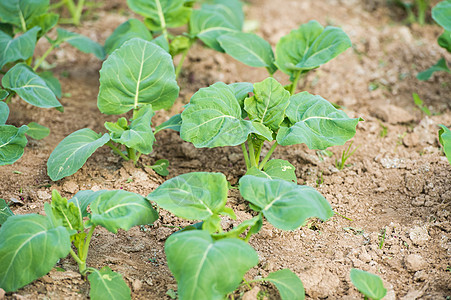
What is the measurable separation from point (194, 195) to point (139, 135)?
25.9 inches

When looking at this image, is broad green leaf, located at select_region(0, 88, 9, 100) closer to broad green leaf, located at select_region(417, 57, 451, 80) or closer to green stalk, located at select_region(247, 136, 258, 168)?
green stalk, located at select_region(247, 136, 258, 168)

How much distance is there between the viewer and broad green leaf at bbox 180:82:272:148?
2.90m

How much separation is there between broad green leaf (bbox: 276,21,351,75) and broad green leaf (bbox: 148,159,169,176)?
44.3 inches

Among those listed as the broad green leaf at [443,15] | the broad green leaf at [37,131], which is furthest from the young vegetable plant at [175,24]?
the broad green leaf at [443,15]

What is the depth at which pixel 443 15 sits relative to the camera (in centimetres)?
388

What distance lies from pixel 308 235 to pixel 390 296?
2.15ft

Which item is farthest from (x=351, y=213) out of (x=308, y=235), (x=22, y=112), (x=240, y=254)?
(x=22, y=112)

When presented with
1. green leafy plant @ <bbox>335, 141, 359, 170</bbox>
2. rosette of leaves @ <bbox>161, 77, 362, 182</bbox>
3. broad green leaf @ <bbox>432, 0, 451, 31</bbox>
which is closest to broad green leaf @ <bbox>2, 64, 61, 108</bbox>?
rosette of leaves @ <bbox>161, 77, 362, 182</bbox>

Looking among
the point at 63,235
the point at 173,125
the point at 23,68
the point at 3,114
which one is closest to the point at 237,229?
the point at 63,235

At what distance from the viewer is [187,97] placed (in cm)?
424

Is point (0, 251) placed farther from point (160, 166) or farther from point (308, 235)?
point (308, 235)

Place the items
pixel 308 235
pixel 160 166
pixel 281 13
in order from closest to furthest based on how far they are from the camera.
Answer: pixel 308 235 → pixel 160 166 → pixel 281 13

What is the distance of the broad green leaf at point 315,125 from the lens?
2922 mm

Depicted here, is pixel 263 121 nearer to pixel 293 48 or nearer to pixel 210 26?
pixel 293 48
